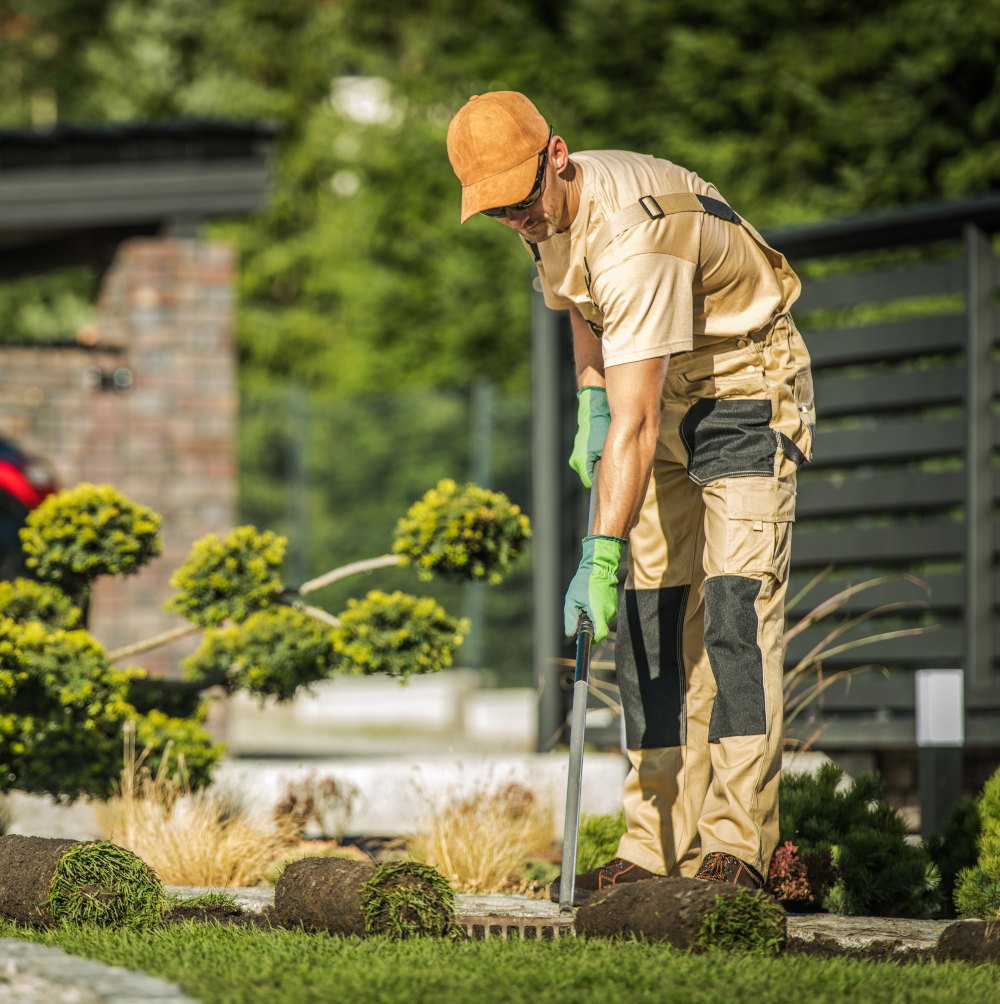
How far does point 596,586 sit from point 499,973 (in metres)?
1.08

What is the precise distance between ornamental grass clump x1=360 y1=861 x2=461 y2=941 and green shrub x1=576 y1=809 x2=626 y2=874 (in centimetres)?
108

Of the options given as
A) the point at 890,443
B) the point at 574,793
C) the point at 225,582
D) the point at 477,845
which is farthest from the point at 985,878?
the point at 890,443

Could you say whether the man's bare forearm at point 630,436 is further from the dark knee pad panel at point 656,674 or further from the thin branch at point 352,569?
the thin branch at point 352,569

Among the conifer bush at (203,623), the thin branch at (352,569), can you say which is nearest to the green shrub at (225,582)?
the conifer bush at (203,623)

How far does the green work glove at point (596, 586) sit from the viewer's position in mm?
3549

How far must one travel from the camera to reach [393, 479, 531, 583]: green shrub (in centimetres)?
481

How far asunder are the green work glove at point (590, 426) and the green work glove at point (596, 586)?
0.49 metres

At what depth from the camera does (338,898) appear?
3289 mm

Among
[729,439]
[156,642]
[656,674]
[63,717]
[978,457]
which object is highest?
[978,457]

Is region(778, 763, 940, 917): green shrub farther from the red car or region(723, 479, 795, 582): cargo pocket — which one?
the red car

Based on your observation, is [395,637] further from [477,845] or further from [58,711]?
[58,711]

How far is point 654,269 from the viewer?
11.5 ft

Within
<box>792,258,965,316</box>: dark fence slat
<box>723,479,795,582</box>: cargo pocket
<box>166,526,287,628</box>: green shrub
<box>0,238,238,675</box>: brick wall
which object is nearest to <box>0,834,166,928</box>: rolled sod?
<box>166,526,287,628</box>: green shrub

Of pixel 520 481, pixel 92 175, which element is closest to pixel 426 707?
pixel 520 481
